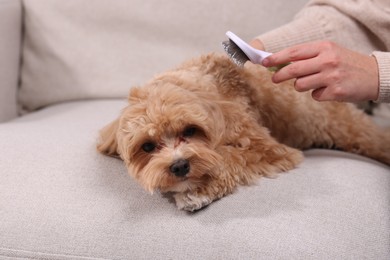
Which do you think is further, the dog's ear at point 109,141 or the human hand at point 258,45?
the human hand at point 258,45

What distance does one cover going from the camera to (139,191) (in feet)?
4.19

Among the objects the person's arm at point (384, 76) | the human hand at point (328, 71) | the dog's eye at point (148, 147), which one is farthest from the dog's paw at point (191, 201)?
the person's arm at point (384, 76)

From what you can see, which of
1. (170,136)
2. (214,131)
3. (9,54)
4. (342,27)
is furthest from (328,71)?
(9,54)

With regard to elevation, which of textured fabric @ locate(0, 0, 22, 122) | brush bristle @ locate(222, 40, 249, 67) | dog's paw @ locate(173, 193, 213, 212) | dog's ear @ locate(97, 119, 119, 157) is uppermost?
brush bristle @ locate(222, 40, 249, 67)

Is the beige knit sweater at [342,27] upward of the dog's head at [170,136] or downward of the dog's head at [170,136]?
upward

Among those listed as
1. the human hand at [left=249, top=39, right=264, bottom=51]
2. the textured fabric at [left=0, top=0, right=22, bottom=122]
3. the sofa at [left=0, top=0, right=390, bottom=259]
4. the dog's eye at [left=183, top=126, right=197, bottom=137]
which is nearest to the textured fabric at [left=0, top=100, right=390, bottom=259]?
the sofa at [left=0, top=0, right=390, bottom=259]

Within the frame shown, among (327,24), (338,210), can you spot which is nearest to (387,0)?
(327,24)

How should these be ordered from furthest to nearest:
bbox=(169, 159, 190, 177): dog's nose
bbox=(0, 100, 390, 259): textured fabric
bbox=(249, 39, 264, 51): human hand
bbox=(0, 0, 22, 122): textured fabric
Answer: bbox=(0, 0, 22, 122): textured fabric
bbox=(249, 39, 264, 51): human hand
bbox=(169, 159, 190, 177): dog's nose
bbox=(0, 100, 390, 259): textured fabric

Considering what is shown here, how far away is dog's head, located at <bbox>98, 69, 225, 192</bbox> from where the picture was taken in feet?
4.07

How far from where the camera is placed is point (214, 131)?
1327mm

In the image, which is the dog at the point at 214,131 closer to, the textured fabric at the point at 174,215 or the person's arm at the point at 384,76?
the textured fabric at the point at 174,215

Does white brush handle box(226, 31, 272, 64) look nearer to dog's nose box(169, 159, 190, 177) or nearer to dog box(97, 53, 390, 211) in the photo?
dog box(97, 53, 390, 211)

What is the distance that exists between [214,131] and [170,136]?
125 mm

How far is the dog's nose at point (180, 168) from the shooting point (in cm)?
123
